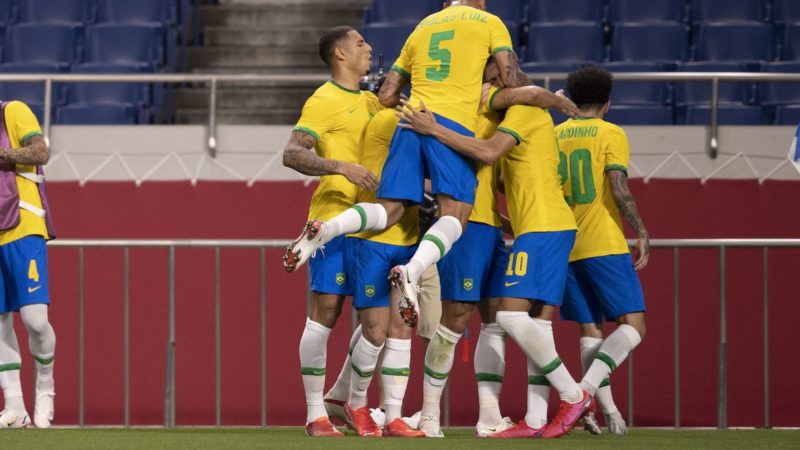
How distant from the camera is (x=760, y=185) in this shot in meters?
9.30

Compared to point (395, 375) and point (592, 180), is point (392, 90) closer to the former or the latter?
point (592, 180)

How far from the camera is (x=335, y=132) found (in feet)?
22.4

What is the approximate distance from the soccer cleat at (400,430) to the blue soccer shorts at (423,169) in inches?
39.8

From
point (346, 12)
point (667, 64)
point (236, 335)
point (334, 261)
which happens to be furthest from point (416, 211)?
point (346, 12)

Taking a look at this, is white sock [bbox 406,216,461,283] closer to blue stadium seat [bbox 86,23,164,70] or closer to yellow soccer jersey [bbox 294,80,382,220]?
yellow soccer jersey [bbox 294,80,382,220]

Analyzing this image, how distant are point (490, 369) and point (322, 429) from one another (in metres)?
0.86

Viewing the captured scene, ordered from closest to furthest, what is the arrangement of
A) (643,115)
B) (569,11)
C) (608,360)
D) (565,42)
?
(608,360), (643,115), (565,42), (569,11)

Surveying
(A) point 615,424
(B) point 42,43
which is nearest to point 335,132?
(A) point 615,424

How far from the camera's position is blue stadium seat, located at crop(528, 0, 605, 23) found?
478 inches

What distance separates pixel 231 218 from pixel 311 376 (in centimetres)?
308

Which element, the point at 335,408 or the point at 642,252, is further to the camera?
the point at 335,408

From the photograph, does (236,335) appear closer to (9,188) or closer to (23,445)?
(9,188)

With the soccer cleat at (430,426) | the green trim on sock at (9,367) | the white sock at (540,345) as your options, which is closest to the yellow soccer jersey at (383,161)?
the white sock at (540,345)

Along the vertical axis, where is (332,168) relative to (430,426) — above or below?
above
